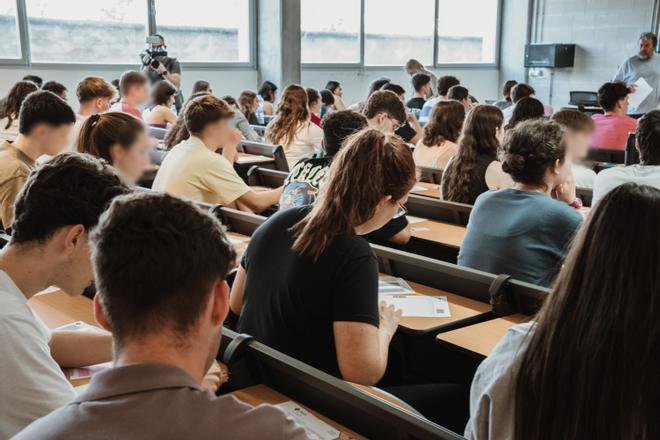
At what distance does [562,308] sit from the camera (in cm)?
132

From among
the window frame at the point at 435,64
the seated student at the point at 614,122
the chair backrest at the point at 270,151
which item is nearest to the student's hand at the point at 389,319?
the chair backrest at the point at 270,151

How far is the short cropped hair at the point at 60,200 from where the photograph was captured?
70.4 inches

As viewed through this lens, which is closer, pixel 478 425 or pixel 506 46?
pixel 478 425

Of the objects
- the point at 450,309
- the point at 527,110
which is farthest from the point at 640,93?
the point at 450,309

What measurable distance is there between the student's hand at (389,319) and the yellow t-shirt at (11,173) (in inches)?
85.0

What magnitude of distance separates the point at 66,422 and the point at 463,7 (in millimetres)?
14679

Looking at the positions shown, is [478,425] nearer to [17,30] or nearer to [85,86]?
[85,86]

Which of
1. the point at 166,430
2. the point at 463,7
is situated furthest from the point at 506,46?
the point at 166,430

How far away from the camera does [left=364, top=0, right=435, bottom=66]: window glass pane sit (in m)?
13.6

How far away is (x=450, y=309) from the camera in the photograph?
271cm

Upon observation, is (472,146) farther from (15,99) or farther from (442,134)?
(15,99)

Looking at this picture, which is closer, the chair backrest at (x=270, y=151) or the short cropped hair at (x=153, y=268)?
the short cropped hair at (x=153, y=268)

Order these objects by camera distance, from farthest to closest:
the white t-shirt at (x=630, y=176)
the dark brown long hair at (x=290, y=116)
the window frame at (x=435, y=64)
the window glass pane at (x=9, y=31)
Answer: the window frame at (x=435, y=64), the window glass pane at (x=9, y=31), the dark brown long hair at (x=290, y=116), the white t-shirt at (x=630, y=176)

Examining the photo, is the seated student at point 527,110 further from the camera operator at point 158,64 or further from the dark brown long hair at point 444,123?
the camera operator at point 158,64
